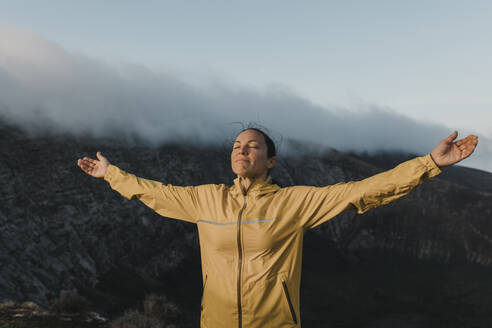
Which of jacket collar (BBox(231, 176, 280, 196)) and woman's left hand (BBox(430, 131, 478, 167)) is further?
jacket collar (BBox(231, 176, 280, 196))

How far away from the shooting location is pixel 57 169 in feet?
63.3

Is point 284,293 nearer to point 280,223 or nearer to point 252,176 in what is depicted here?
point 280,223

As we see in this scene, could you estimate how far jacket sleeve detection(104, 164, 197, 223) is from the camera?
317cm

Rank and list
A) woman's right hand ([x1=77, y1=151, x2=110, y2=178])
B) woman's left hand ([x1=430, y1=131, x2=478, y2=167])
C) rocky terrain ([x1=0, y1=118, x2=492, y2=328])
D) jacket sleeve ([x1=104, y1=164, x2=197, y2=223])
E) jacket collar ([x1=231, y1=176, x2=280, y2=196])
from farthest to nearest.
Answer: rocky terrain ([x1=0, y1=118, x2=492, y2=328])
woman's right hand ([x1=77, y1=151, x2=110, y2=178])
jacket sleeve ([x1=104, y1=164, x2=197, y2=223])
jacket collar ([x1=231, y1=176, x2=280, y2=196])
woman's left hand ([x1=430, y1=131, x2=478, y2=167])

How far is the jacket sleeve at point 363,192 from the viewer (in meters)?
2.40

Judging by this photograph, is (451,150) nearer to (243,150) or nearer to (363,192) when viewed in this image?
(363,192)

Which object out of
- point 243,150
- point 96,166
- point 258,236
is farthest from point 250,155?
point 96,166

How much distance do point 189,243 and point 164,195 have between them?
74.2ft

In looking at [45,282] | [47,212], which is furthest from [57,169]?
[45,282]

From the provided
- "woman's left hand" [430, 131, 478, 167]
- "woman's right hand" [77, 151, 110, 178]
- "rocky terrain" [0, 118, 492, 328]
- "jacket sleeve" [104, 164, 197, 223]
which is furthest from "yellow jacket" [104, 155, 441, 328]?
"rocky terrain" [0, 118, 492, 328]

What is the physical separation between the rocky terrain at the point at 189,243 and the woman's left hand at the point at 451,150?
5235mm

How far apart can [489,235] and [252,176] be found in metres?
43.1

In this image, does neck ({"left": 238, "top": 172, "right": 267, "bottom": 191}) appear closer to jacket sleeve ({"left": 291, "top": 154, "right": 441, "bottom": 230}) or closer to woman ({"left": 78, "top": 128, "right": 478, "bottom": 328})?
woman ({"left": 78, "top": 128, "right": 478, "bottom": 328})

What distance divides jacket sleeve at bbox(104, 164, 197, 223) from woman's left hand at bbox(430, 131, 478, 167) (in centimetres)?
196
